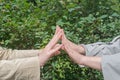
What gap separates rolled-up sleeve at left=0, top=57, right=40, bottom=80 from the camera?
3.41 m

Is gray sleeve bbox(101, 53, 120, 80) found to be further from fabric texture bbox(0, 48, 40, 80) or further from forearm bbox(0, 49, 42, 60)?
forearm bbox(0, 49, 42, 60)

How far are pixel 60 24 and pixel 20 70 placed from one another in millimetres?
1485

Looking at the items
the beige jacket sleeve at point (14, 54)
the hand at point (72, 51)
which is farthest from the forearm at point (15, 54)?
the hand at point (72, 51)

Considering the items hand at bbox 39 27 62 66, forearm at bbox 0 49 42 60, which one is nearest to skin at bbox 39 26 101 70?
hand at bbox 39 27 62 66

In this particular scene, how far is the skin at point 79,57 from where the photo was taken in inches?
138

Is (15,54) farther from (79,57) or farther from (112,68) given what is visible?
(112,68)

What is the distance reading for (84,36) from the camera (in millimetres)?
4719

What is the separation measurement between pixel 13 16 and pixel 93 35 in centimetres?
131

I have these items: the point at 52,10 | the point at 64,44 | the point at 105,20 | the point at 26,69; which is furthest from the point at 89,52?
the point at 52,10

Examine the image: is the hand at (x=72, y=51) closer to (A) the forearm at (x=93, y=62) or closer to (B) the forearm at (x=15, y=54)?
(A) the forearm at (x=93, y=62)

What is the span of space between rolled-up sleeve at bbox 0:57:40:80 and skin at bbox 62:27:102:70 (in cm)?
37

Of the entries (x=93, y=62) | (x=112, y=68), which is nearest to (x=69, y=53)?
(x=93, y=62)

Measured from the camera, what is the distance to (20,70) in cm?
342

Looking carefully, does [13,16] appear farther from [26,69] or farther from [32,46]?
[26,69]
